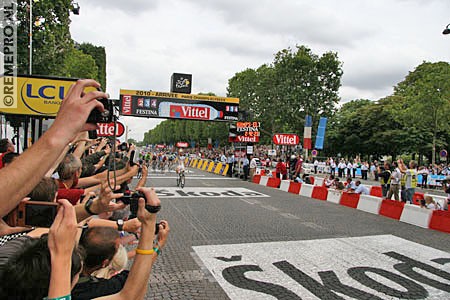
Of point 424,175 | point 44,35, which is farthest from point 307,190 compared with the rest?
point 44,35

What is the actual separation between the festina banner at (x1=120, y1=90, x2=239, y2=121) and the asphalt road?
12.9 meters

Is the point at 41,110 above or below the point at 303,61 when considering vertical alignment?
below

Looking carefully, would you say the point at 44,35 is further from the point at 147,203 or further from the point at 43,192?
the point at 147,203

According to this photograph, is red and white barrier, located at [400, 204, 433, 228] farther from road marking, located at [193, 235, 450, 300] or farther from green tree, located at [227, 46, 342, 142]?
green tree, located at [227, 46, 342, 142]

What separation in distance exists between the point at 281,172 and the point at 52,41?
42.5 ft

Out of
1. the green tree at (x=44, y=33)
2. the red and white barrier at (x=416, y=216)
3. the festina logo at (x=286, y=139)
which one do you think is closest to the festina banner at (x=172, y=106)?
the festina logo at (x=286, y=139)

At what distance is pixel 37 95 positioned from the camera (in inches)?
259

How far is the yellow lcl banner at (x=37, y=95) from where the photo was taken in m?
6.43

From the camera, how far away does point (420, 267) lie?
551 cm

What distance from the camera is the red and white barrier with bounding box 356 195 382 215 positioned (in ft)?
35.3

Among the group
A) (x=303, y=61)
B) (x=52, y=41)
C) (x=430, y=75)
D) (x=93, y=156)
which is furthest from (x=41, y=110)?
(x=303, y=61)

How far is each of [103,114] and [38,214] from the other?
3.38 feet

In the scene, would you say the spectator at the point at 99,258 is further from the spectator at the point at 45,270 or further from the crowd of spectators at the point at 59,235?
the spectator at the point at 45,270

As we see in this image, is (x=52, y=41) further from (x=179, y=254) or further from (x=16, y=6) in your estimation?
(x=179, y=254)
